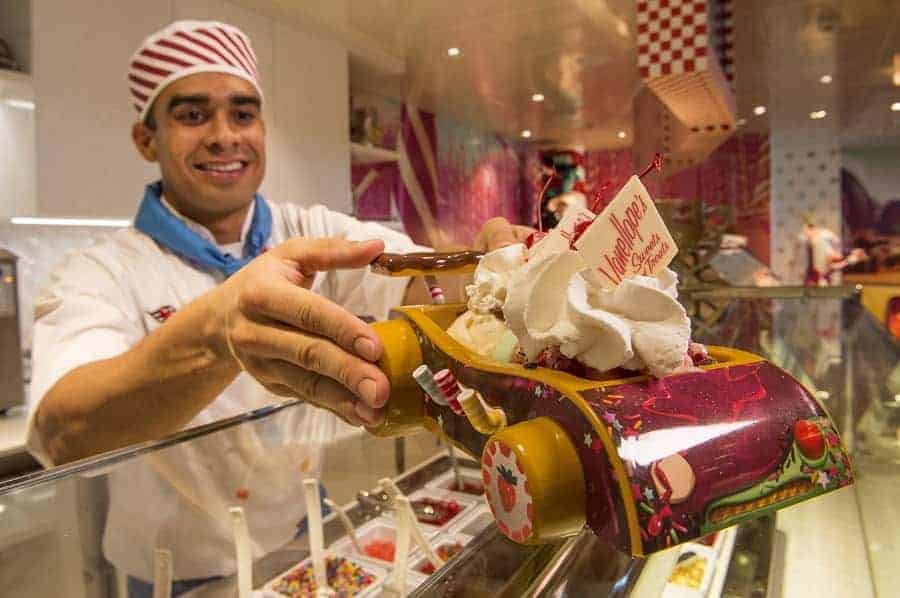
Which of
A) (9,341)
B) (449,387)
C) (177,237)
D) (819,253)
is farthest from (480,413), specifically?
(819,253)

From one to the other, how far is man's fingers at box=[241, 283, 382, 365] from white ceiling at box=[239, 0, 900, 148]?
7.05 ft

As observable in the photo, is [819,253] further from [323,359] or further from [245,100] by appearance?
[323,359]

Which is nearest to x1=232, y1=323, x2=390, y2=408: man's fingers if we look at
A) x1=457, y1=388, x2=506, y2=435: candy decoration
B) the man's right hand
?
the man's right hand

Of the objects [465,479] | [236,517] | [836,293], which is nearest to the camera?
[236,517]

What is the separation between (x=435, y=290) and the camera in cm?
69

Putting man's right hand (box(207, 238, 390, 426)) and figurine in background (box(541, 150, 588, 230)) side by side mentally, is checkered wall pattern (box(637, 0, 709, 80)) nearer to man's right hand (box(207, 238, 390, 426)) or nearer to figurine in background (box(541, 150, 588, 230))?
figurine in background (box(541, 150, 588, 230))

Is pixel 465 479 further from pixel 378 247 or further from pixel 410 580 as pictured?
pixel 378 247

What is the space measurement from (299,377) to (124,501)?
0.86ft

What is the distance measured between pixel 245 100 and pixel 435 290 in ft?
3.37

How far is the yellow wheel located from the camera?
42 cm

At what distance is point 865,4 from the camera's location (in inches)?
141

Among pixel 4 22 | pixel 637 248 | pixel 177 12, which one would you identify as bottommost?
pixel 637 248

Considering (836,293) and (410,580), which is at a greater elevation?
(836,293)

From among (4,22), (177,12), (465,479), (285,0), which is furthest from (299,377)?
(285,0)
